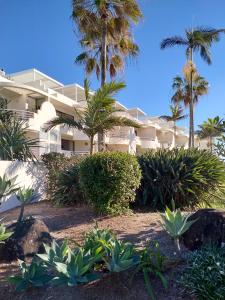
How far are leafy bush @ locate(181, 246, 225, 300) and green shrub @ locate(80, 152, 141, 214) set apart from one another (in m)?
3.20

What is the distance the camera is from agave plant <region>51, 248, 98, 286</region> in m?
3.47

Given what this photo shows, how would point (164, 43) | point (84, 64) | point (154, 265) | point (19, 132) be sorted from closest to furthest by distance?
point (154, 265) < point (19, 132) < point (84, 64) < point (164, 43)

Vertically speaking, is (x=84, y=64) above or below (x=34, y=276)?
above

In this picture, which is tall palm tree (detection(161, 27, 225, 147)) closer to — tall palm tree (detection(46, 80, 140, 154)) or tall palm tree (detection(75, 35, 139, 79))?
tall palm tree (detection(75, 35, 139, 79))

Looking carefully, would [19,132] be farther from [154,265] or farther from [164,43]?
[164,43]

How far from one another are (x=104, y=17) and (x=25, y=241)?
14946 mm

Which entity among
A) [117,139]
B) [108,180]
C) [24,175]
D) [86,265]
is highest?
[117,139]

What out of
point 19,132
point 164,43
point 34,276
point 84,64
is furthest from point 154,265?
point 164,43

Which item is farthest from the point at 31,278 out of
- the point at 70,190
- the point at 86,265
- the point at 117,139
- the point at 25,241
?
the point at 117,139

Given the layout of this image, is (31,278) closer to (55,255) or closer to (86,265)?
(55,255)

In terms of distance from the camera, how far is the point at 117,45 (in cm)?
1906

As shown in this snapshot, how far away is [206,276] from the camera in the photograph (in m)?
3.55

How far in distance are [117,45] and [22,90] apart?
28.9ft

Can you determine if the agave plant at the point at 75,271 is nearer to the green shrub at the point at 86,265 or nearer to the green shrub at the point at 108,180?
the green shrub at the point at 86,265
